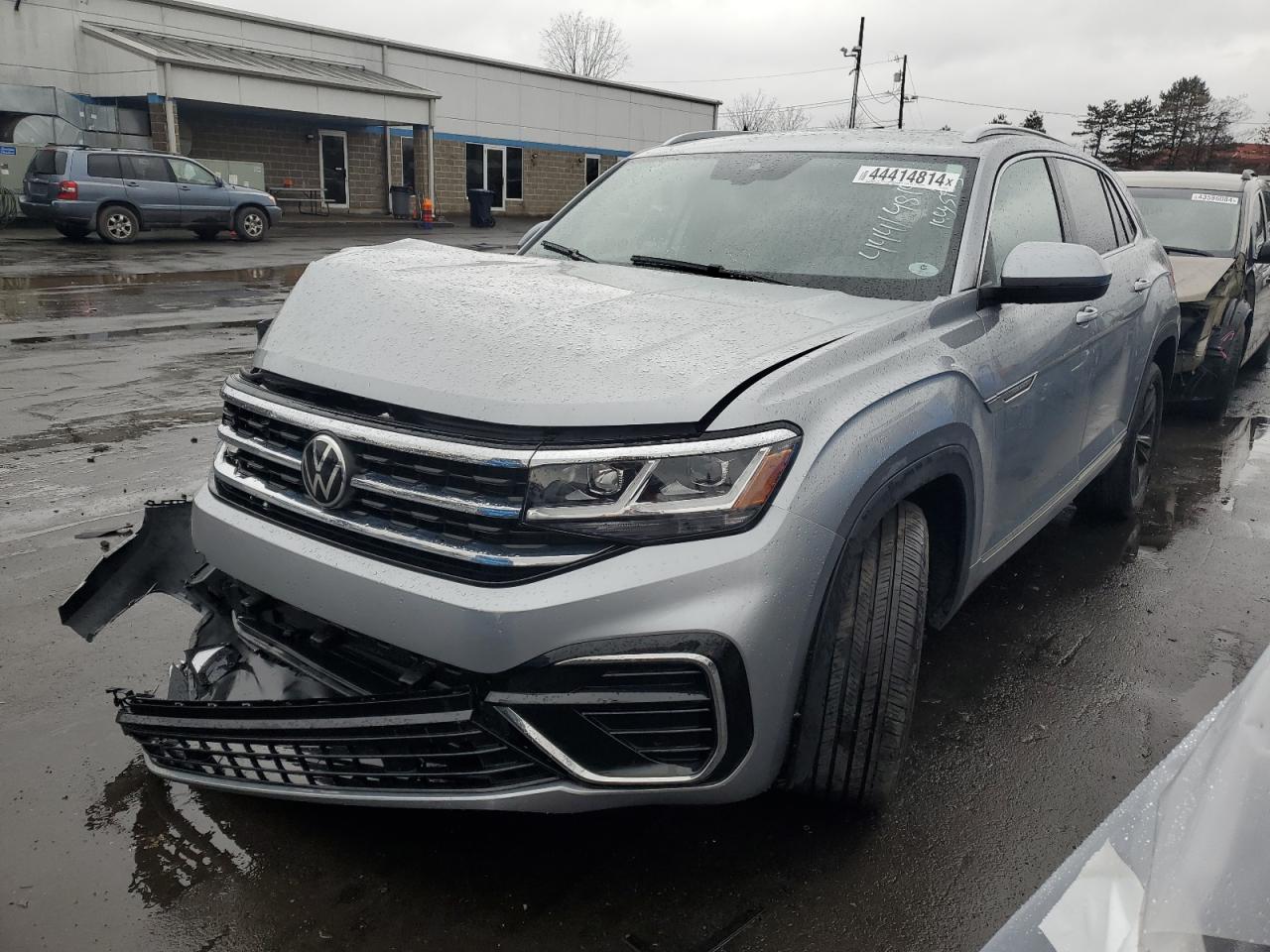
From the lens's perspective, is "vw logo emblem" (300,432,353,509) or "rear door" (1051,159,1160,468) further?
"rear door" (1051,159,1160,468)

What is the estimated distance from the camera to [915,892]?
2.50 m

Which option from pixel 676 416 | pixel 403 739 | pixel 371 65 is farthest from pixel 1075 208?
pixel 371 65

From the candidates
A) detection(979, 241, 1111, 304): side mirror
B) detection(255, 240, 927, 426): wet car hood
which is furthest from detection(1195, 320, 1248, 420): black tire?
detection(255, 240, 927, 426): wet car hood

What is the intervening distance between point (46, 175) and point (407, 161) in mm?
16111

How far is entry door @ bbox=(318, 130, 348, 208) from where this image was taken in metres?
32.7

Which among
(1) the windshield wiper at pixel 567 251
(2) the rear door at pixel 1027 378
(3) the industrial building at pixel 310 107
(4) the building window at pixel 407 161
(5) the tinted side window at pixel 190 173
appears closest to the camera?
(2) the rear door at pixel 1027 378

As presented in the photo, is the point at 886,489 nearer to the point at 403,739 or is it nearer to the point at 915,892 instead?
the point at 915,892

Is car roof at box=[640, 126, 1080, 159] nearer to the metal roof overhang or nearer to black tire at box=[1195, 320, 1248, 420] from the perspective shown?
black tire at box=[1195, 320, 1248, 420]

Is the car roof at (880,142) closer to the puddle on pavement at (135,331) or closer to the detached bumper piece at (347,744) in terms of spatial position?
the detached bumper piece at (347,744)

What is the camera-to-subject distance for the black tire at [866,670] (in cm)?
232

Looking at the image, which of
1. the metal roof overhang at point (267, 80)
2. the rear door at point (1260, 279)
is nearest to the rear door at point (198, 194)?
the metal roof overhang at point (267, 80)

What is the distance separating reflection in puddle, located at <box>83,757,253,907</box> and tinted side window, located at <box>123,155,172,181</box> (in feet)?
65.3

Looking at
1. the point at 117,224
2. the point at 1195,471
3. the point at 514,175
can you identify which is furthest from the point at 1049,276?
the point at 514,175

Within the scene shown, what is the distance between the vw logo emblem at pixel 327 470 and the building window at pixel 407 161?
33488 mm
